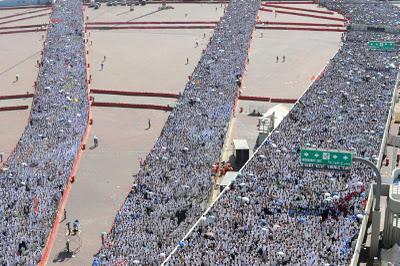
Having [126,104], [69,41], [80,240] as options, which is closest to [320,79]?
[126,104]

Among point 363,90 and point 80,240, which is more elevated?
point 363,90

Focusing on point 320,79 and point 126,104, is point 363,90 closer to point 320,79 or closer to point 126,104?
point 320,79

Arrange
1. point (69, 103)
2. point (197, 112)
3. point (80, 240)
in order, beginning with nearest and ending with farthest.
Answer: point (80, 240), point (197, 112), point (69, 103)

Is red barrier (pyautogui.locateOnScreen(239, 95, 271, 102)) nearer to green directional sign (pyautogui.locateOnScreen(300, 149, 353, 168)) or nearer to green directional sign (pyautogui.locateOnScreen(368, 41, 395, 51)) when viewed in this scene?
green directional sign (pyautogui.locateOnScreen(368, 41, 395, 51))

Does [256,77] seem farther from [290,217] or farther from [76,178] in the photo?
[290,217]

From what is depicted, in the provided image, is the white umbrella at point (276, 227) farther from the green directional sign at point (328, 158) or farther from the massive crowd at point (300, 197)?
the green directional sign at point (328, 158)

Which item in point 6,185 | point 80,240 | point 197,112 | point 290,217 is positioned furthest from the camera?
point 197,112

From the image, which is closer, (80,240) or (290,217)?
(290,217)

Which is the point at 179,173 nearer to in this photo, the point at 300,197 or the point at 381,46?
the point at 300,197
